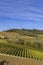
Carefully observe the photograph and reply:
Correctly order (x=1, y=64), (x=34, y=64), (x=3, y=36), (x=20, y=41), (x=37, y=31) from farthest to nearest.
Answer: (x=37, y=31)
(x=3, y=36)
(x=20, y=41)
(x=34, y=64)
(x=1, y=64)

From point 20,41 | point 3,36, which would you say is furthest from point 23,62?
point 3,36

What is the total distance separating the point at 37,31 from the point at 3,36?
122ft

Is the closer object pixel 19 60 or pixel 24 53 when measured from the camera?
pixel 19 60

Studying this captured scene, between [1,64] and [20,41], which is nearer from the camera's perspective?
[1,64]

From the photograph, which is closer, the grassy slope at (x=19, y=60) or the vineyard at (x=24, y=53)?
the grassy slope at (x=19, y=60)

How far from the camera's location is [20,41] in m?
60.9

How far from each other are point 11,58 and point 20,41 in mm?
31248

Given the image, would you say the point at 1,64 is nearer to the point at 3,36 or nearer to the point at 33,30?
Answer: the point at 3,36

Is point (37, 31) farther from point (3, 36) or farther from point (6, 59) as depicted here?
point (6, 59)

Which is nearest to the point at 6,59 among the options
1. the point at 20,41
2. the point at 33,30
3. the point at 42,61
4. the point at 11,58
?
the point at 11,58

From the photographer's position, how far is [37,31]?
107 meters

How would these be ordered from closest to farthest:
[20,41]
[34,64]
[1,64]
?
[1,64] → [34,64] → [20,41]

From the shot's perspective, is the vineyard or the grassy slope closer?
the grassy slope

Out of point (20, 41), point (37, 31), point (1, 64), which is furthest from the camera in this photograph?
point (37, 31)
